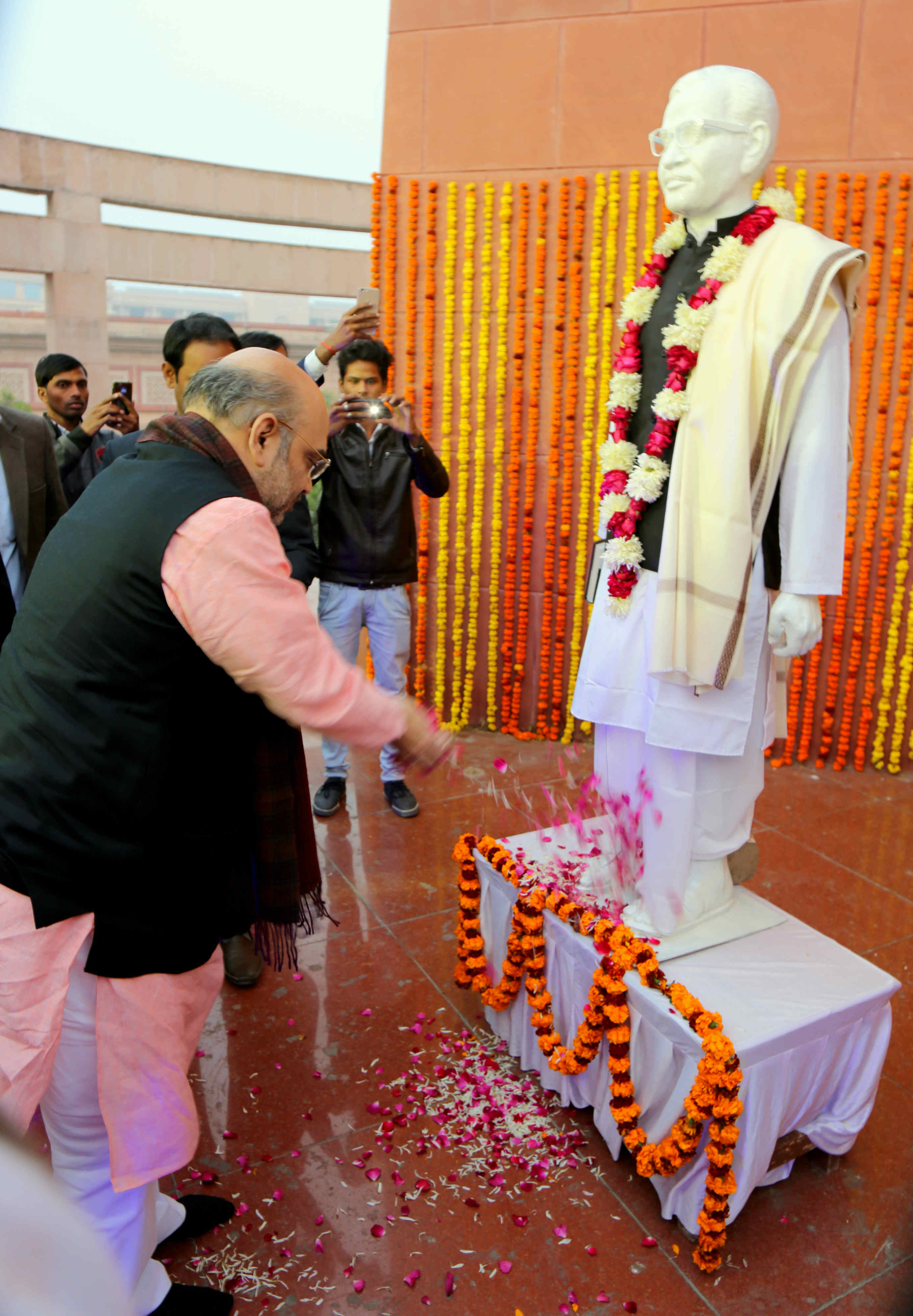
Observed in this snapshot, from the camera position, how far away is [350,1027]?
268 centimetres

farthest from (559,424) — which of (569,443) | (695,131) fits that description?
(695,131)

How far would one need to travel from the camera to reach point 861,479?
4.36 meters

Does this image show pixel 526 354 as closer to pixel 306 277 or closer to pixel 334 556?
pixel 334 556

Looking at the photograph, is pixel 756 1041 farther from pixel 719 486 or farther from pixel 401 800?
pixel 401 800

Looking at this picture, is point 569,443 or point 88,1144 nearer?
point 88,1144

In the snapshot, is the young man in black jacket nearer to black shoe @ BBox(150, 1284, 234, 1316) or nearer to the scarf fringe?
the scarf fringe

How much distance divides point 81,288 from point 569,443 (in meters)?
7.03

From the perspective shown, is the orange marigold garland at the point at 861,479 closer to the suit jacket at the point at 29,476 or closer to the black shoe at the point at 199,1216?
the suit jacket at the point at 29,476

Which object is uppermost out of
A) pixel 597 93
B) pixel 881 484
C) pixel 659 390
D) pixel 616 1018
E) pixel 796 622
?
pixel 597 93

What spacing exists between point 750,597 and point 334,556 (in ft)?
6.63

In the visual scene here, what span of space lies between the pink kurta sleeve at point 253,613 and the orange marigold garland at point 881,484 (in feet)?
11.4

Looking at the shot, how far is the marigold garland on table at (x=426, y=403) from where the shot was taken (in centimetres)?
462

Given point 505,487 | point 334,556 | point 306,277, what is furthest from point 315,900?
point 306,277

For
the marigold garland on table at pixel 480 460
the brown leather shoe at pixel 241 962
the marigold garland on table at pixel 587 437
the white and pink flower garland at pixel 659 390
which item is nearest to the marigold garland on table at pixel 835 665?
the marigold garland on table at pixel 587 437
